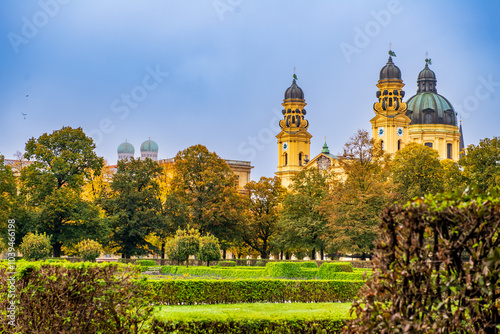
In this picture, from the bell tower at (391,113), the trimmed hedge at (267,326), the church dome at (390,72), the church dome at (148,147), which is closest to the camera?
the trimmed hedge at (267,326)

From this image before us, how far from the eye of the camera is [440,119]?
9644 cm

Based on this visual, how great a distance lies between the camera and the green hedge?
18.6 m

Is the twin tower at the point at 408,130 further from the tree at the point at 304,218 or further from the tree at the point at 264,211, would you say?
the tree at the point at 304,218

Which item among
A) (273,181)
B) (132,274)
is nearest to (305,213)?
(273,181)

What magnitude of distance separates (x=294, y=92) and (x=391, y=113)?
1742 cm

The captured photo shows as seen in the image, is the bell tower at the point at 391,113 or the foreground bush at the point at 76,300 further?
the bell tower at the point at 391,113

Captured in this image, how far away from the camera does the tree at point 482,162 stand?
1618 inches

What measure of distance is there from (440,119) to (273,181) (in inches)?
1864

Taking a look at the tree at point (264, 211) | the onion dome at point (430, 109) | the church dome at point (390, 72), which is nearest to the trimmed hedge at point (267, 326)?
the tree at point (264, 211)

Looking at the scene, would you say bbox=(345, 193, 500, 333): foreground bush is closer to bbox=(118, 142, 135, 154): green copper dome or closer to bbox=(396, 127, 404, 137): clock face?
bbox=(396, 127, 404, 137): clock face

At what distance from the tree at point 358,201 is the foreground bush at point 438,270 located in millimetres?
36543

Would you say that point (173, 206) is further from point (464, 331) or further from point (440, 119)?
point (440, 119)

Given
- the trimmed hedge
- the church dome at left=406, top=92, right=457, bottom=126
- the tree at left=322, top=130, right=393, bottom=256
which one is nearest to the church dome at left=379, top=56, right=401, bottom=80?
the church dome at left=406, top=92, right=457, bottom=126

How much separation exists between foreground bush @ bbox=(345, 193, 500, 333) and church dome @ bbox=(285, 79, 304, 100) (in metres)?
90.4
